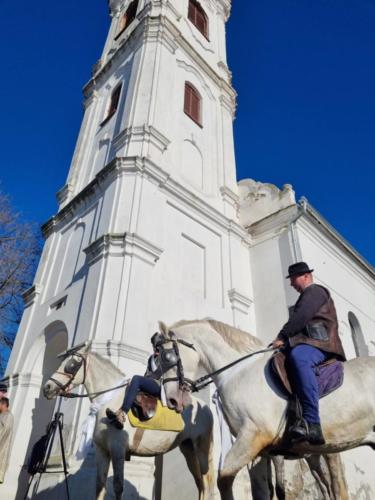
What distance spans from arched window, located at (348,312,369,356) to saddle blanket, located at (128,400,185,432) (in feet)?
35.3

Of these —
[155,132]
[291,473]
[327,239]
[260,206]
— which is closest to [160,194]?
[155,132]

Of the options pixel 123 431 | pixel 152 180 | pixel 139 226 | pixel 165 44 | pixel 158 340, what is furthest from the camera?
pixel 165 44

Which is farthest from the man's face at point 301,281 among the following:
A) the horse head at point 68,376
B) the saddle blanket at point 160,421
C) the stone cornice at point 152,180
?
the stone cornice at point 152,180

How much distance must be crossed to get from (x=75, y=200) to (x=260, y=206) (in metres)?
7.14

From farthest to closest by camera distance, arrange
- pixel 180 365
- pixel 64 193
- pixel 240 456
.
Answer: pixel 64 193 → pixel 180 365 → pixel 240 456

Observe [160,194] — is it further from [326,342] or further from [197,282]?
[326,342]

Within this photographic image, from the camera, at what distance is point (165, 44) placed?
53.3ft

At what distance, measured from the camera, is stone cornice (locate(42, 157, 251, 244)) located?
11734 millimetres

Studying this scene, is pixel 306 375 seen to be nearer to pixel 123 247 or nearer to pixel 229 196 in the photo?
pixel 123 247

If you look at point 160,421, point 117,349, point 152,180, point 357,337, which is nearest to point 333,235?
point 357,337

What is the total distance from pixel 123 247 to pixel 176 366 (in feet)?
19.1

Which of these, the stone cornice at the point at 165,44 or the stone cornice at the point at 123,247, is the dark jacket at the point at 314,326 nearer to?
the stone cornice at the point at 123,247

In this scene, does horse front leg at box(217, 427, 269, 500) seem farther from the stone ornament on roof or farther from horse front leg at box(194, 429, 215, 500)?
A: the stone ornament on roof

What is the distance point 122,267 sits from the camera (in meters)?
9.66
